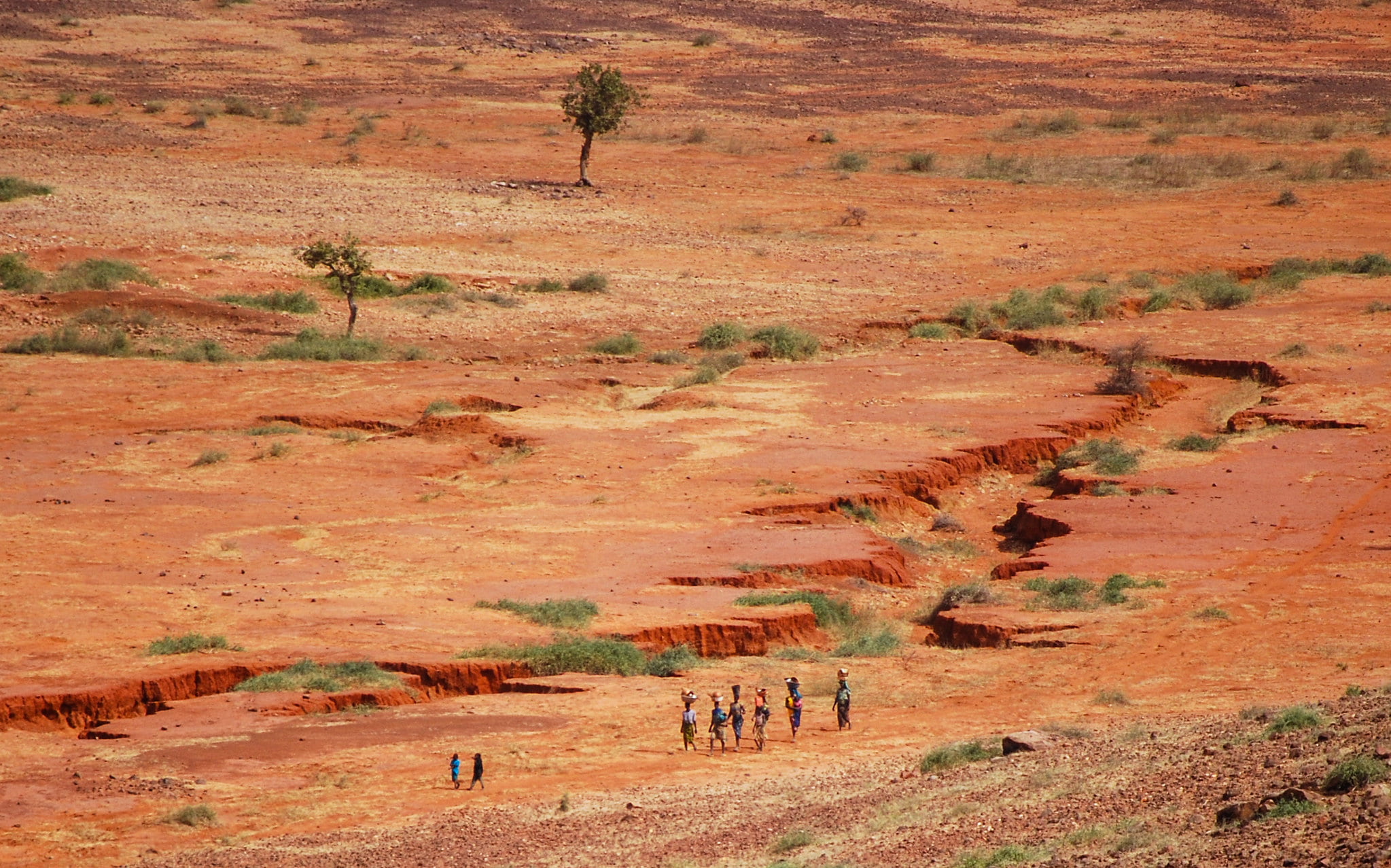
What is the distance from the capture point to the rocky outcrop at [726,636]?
15742mm

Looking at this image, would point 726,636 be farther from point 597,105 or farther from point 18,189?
point 597,105

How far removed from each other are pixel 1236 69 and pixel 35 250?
150 feet

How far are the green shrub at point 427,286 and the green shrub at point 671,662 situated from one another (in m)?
18.4

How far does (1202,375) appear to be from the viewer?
2845 cm

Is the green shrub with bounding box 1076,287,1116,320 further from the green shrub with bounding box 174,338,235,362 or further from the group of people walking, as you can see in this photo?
the group of people walking

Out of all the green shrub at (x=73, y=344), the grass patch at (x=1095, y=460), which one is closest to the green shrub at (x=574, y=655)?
the grass patch at (x=1095, y=460)

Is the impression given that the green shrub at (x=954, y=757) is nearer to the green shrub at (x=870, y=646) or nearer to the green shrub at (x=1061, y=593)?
the green shrub at (x=870, y=646)

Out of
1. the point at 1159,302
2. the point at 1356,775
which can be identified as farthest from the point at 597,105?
the point at 1356,775

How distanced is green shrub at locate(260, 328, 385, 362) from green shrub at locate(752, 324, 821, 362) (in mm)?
6760

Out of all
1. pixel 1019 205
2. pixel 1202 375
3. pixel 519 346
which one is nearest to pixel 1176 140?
pixel 1019 205

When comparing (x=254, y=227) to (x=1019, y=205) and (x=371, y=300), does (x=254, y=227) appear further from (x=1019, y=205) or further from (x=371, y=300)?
(x=1019, y=205)

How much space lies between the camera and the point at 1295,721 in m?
10.2

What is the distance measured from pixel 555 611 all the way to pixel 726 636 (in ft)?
5.38

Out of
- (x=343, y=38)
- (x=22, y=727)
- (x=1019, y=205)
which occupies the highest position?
(x=343, y=38)
